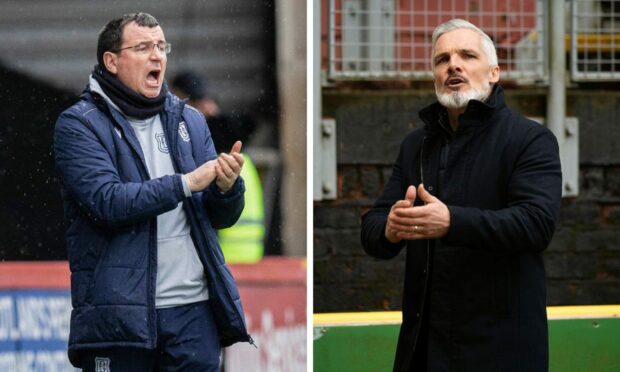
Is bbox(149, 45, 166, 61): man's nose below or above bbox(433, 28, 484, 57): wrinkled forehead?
below

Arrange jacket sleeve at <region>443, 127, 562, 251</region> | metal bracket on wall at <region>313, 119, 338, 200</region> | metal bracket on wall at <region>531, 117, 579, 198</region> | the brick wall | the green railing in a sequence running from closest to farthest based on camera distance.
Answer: jacket sleeve at <region>443, 127, 562, 251</region> < the green railing < metal bracket on wall at <region>313, 119, 338, 200</region> < the brick wall < metal bracket on wall at <region>531, 117, 579, 198</region>

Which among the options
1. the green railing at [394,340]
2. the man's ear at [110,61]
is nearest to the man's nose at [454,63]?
the man's ear at [110,61]

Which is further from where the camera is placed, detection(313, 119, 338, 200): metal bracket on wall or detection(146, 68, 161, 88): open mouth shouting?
detection(313, 119, 338, 200): metal bracket on wall

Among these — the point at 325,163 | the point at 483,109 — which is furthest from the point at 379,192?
the point at 483,109

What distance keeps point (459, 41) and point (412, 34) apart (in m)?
2.98

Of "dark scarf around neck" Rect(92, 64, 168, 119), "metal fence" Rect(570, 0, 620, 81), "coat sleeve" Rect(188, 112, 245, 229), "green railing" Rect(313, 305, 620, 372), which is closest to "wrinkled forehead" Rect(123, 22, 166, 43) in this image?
"dark scarf around neck" Rect(92, 64, 168, 119)

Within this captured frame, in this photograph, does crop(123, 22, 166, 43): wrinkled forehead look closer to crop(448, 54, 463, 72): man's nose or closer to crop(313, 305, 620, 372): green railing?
crop(448, 54, 463, 72): man's nose

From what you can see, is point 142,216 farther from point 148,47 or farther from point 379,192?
point 379,192

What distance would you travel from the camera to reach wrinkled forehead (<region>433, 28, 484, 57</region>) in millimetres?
3199

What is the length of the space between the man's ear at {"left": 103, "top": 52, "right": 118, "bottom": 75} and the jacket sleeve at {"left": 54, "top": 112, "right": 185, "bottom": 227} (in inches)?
6.3

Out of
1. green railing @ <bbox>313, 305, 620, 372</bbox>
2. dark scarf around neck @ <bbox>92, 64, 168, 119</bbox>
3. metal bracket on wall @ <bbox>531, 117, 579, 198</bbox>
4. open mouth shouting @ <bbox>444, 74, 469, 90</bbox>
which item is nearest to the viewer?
dark scarf around neck @ <bbox>92, 64, 168, 119</bbox>

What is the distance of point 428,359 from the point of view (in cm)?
311

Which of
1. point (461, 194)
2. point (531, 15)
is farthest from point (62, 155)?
point (531, 15)

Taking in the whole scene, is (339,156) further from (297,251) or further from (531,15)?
(297,251)
